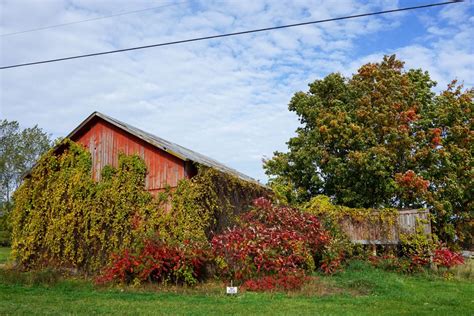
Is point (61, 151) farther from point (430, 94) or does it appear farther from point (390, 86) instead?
point (430, 94)

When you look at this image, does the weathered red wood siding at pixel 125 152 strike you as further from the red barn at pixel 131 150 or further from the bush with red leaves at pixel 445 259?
the bush with red leaves at pixel 445 259

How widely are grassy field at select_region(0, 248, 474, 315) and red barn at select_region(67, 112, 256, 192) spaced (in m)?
4.15

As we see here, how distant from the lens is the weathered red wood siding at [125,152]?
15.6 meters

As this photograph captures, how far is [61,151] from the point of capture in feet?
58.9

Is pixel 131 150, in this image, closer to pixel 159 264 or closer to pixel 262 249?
pixel 159 264

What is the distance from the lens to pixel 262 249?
13539 millimetres

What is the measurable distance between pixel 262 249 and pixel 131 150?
6.39 m

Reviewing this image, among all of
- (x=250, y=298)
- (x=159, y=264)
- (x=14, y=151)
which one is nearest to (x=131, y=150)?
(x=159, y=264)

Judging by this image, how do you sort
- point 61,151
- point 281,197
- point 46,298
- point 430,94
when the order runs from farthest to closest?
point 430,94 → point 281,197 → point 61,151 → point 46,298

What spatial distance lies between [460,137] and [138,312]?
65.7 ft

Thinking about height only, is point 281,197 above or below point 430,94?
below

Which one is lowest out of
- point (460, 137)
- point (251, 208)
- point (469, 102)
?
point (251, 208)

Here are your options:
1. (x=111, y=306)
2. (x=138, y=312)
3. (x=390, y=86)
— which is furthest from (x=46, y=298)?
(x=390, y=86)

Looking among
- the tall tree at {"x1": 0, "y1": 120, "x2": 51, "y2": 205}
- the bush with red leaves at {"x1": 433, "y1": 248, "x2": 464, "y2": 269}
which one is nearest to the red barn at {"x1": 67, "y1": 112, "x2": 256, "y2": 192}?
the bush with red leaves at {"x1": 433, "y1": 248, "x2": 464, "y2": 269}
